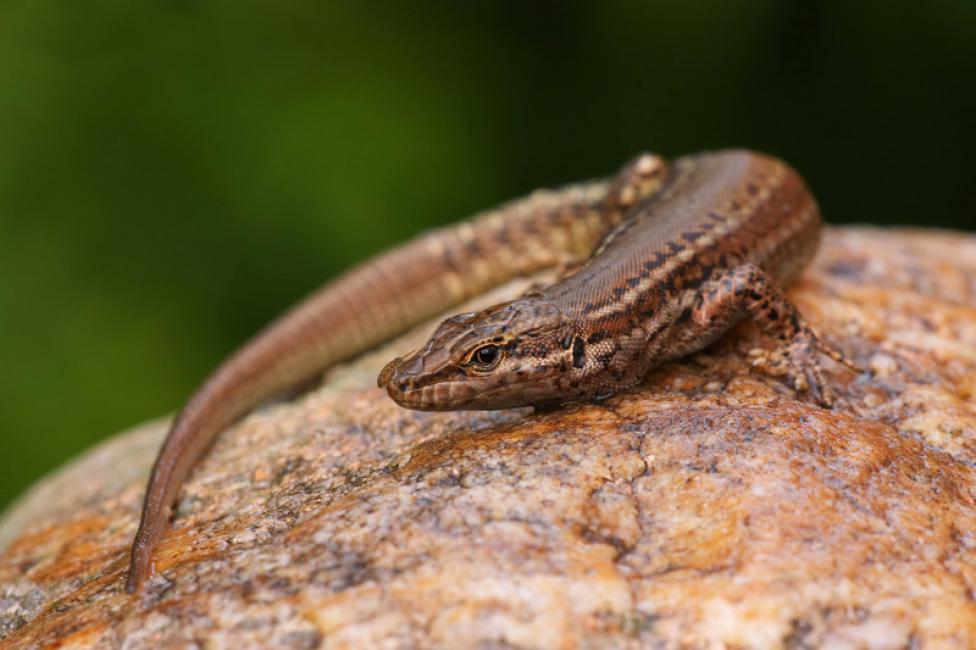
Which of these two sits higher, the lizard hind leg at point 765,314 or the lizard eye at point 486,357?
the lizard eye at point 486,357

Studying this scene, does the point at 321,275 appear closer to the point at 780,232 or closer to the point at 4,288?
the point at 4,288

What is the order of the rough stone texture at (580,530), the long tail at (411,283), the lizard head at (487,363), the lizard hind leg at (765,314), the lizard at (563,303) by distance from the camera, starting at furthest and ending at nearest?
1. the long tail at (411,283)
2. the lizard hind leg at (765,314)
3. the lizard at (563,303)
4. the lizard head at (487,363)
5. the rough stone texture at (580,530)

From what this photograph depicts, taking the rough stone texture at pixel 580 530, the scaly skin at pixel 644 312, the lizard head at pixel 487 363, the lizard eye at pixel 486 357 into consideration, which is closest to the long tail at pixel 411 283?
the rough stone texture at pixel 580 530

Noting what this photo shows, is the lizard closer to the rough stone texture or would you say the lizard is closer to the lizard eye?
the lizard eye

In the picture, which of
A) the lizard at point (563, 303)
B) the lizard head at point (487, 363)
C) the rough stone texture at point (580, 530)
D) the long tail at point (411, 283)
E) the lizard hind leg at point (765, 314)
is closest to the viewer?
the rough stone texture at point (580, 530)

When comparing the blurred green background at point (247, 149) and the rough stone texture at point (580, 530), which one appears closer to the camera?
the rough stone texture at point (580, 530)

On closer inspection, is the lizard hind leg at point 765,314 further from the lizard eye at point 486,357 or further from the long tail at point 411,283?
the long tail at point 411,283

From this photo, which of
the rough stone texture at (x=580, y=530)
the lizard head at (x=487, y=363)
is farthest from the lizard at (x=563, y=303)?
the rough stone texture at (x=580, y=530)
